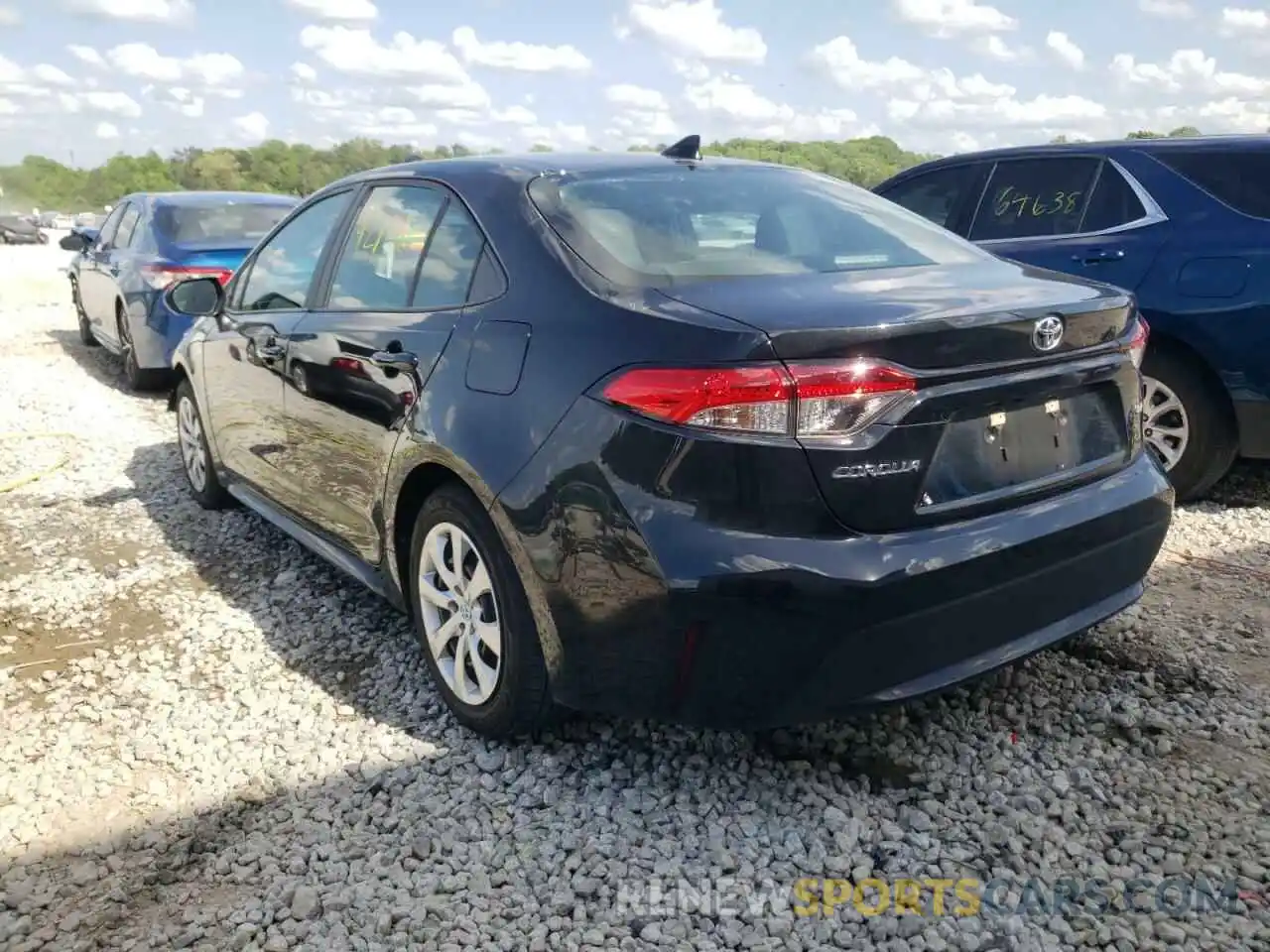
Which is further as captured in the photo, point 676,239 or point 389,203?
point 389,203

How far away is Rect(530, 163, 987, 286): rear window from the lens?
8.56 ft

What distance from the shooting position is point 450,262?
2.96 meters

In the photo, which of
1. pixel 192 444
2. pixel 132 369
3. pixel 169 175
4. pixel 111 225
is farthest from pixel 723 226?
pixel 169 175

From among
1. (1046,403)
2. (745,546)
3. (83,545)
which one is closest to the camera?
(745,546)

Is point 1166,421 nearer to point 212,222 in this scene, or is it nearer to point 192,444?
point 192,444

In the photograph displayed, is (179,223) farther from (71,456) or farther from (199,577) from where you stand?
(199,577)

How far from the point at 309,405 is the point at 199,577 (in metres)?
1.26

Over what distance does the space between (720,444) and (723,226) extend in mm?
1034

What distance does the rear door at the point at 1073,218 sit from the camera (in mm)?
4688

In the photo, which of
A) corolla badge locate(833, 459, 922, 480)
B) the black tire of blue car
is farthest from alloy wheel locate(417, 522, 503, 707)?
the black tire of blue car

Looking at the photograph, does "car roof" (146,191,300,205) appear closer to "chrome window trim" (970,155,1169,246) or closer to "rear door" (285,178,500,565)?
"rear door" (285,178,500,565)

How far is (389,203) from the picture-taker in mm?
3410

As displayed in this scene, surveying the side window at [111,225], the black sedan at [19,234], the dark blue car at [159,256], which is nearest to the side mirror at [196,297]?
the dark blue car at [159,256]

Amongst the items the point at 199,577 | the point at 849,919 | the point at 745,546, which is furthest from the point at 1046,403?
the point at 199,577
